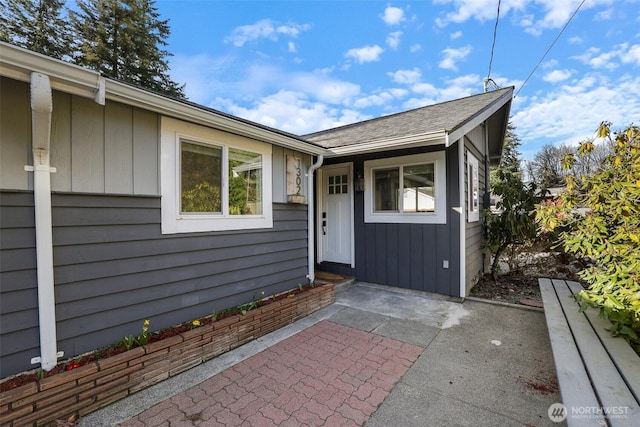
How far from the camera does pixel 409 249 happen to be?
480cm

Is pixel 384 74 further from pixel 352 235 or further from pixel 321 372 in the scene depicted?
pixel 321 372

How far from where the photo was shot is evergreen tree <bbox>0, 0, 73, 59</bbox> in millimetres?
11531

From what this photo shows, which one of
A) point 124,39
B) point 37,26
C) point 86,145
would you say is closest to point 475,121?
point 86,145

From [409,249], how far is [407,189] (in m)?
1.02

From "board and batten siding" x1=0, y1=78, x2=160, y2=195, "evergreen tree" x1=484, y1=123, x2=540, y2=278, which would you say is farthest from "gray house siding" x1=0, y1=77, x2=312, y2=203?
"evergreen tree" x1=484, y1=123, x2=540, y2=278

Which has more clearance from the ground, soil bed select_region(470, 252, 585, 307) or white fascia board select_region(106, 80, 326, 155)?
white fascia board select_region(106, 80, 326, 155)

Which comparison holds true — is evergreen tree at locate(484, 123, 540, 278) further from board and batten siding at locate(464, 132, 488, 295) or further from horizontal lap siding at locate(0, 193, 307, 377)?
horizontal lap siding at locate(0, 193, 307, 377)

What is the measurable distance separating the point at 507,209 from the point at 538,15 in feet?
12.6

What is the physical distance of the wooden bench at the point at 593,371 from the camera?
1.41 metres

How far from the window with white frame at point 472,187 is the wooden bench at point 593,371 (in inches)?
95.0

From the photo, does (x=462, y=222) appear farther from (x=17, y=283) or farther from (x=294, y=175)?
(x=17, y=283)

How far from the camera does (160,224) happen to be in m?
2.71

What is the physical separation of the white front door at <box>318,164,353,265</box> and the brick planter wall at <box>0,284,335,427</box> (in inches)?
98.8

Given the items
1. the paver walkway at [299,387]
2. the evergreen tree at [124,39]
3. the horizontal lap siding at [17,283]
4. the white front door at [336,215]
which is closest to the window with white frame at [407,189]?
the white front door at [336,215]
